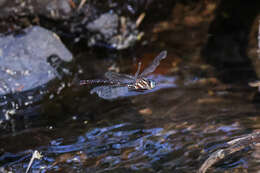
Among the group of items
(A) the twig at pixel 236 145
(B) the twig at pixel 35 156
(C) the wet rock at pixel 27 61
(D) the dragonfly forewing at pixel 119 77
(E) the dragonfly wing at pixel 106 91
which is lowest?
(A) the twig at pixel 236 145

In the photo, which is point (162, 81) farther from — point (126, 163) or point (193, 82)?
point (126, 163)

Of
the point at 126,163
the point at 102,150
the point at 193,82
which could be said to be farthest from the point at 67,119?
the point at 193,82

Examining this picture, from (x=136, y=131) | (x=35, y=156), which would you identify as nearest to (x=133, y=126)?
(x=136, y=131)

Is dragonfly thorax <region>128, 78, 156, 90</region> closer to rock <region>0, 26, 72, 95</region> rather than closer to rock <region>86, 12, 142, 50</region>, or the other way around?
rock <region>0, 26, 72, 95</region>

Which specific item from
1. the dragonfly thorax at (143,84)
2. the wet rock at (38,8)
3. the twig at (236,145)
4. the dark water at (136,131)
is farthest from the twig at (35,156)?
the wet rock at (38,8)

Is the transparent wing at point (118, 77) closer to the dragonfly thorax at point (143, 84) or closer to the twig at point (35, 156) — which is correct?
the dragonfly thorax at point (143, 84)

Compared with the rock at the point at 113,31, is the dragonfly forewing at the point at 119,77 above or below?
below

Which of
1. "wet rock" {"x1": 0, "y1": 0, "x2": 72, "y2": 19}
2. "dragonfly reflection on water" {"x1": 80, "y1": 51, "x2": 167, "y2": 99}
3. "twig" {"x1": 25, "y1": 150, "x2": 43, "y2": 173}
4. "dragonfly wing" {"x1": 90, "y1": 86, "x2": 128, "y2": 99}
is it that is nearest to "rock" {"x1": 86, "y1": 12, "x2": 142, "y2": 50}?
"wet rock" {"x1": 0, "y1": 0, "x2": 72, "y2": 19}
